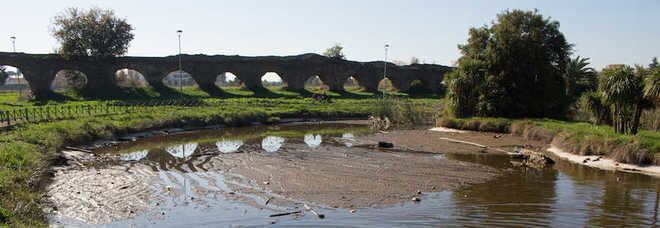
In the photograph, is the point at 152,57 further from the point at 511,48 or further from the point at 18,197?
the point at 18,197

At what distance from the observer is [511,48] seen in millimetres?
32500

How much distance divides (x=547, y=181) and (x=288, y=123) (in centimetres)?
2422

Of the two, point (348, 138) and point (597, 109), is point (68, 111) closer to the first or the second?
point (348, 138)

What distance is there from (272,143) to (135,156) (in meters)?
6.90

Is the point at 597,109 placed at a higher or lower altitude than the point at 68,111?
higher

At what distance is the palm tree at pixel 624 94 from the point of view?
2133 cm

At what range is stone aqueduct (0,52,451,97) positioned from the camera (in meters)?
48.0

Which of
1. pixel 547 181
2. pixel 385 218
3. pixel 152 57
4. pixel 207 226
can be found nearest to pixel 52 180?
pixel 207 226

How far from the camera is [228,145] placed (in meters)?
26.2

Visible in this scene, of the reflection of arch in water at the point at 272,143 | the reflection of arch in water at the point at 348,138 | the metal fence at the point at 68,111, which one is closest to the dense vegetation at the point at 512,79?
the reflection of arch in water at the point at 348,138

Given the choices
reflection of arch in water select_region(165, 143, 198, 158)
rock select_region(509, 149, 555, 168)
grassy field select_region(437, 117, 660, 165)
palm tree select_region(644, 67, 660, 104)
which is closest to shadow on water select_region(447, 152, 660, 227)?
rock select_region(509, 149, 555, 168)

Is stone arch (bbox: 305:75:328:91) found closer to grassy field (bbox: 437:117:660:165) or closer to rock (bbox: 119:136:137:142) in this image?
grassy field (bbox: 437:117:660:165)

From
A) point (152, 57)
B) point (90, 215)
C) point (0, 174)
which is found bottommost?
point (90, 215)

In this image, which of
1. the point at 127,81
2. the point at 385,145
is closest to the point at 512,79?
the point at 385,145
